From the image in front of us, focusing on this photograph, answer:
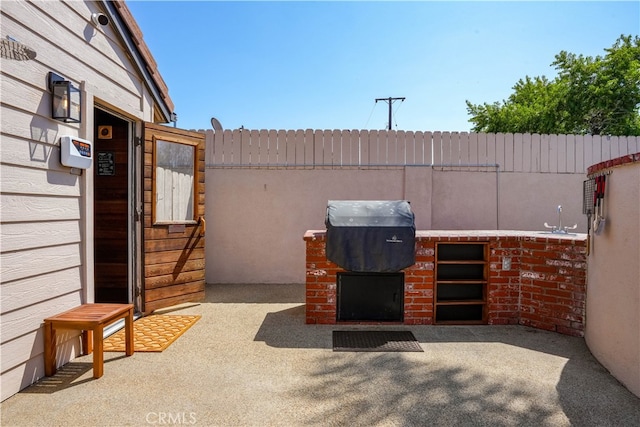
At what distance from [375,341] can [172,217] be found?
3.15 meters

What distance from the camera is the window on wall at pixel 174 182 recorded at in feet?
15.5

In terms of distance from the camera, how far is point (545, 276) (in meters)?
4.07

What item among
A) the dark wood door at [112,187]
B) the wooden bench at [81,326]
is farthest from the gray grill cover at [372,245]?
the dark wood door at [112,187]

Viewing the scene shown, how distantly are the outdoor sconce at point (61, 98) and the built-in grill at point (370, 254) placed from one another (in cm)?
272

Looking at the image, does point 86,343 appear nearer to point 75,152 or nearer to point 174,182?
point 75,152

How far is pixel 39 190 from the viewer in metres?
2.88

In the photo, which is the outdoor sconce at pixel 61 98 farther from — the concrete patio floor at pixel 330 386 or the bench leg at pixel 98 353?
the concrete patio floor at pixel 330 386

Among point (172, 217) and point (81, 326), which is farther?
point (172, 217)

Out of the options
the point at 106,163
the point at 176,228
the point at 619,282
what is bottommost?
the point at 619,282

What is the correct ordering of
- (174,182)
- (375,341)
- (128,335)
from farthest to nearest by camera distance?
(174,182) < (375,341) < (128,335)

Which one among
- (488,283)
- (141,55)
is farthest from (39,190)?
(488,283)

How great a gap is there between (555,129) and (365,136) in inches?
402

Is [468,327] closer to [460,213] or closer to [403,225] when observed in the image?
[403,225]

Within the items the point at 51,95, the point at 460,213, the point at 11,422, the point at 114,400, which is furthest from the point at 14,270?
the point at 460,213
